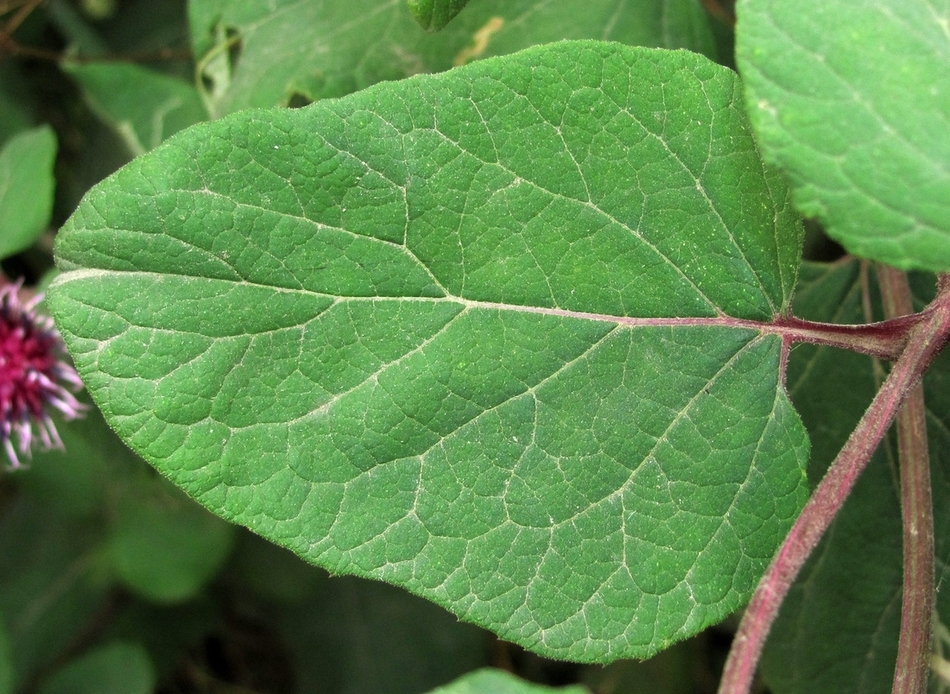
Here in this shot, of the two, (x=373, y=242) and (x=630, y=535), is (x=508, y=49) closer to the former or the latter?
(x=373, y=242)

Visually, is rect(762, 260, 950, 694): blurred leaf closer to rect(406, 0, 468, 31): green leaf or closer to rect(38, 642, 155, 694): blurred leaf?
rect(406, 0, 468, 31): green leaf

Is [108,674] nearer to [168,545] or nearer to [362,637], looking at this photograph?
[168,545]

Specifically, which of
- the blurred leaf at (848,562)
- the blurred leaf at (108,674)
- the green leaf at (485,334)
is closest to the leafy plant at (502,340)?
the green leaf at (485,334)

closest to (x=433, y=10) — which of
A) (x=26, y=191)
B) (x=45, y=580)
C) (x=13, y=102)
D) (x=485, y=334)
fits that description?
(x=485, y=334)

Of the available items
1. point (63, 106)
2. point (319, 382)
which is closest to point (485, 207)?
point (319, 382)

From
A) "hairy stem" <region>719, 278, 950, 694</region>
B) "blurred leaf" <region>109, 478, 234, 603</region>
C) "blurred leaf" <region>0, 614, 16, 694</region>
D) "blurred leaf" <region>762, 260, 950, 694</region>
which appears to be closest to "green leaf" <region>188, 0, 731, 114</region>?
"blurred leaf" <region>762, 260, 950, 694</region>

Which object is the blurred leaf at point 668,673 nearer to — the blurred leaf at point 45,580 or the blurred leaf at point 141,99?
the blurred leaf at point 45,580
